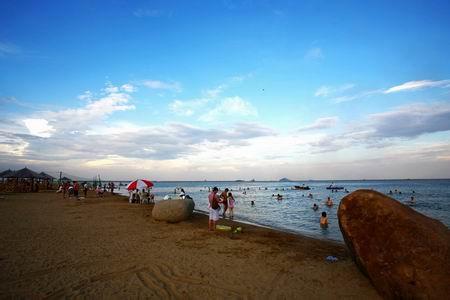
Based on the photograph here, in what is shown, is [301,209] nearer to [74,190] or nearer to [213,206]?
[213,206]

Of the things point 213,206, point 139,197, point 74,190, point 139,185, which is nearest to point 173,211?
point 213,206

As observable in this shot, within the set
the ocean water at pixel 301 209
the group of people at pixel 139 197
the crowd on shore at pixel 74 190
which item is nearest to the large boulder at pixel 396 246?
the ocean water at pixel 301 209

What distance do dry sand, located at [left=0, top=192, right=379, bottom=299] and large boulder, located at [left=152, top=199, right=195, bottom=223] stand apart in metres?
2.91

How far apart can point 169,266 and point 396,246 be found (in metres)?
5.47

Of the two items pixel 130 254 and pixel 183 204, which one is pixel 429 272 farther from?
pixel 183 204

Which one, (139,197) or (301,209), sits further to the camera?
(301,209)

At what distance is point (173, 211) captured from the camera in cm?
1526

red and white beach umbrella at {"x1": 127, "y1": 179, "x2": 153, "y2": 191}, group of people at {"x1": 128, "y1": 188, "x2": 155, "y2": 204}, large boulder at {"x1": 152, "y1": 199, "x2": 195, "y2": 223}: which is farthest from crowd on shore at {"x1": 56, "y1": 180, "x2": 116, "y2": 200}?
large boulder at {"x1": 152, "y1": 199, "x2": 195, "y2": 223}

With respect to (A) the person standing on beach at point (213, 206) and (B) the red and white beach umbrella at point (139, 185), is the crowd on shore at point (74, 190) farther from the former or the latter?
(A) the person standing on beach at point (213, 206)

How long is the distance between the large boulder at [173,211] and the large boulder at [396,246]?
33.2ft

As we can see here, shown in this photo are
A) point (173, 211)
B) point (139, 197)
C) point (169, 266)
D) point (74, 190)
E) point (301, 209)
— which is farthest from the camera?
point (74, 190)

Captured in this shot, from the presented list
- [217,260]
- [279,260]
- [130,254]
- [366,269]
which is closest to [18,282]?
[130,254]

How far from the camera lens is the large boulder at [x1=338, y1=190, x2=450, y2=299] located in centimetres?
508

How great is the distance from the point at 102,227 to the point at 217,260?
297 inches
